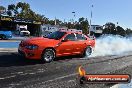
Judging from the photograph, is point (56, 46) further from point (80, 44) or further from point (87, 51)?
point (87, 51)

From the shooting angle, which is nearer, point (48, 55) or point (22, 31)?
point (48, 55)

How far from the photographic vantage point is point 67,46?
1406 cm

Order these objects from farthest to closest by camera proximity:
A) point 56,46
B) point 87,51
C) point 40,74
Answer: point 87,51 → point 56,46 → point 40,74

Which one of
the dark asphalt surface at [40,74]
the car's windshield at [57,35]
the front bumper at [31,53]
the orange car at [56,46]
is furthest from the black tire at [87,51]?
the front bumper at [31,53]

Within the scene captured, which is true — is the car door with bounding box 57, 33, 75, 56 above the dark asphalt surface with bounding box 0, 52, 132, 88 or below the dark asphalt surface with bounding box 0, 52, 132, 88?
above

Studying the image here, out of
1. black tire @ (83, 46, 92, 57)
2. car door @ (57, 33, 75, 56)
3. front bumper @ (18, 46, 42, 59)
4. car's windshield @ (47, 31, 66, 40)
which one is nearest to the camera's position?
front bumper @ (18, 46, 42, 59)

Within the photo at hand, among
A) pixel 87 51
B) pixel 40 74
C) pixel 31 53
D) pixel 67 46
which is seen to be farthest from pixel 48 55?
pixel 87 51

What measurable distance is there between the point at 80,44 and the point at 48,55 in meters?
2.76

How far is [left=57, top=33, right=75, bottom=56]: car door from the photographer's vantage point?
1371cm

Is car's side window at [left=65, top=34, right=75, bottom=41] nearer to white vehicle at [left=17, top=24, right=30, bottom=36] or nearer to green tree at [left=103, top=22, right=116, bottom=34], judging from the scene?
white vehicle at [left=17, top=24, right=30, bottom=36]

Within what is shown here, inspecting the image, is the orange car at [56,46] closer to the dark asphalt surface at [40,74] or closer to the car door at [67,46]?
the car door at [67,46]

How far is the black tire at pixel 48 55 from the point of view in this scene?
41.9 ft

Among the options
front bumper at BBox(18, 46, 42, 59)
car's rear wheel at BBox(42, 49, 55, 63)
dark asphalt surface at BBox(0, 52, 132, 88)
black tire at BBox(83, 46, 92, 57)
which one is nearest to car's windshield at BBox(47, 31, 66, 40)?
car's rear wheel at BBox(42, 49, 55, 63)

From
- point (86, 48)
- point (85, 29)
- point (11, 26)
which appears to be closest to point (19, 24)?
point (11, 26)
